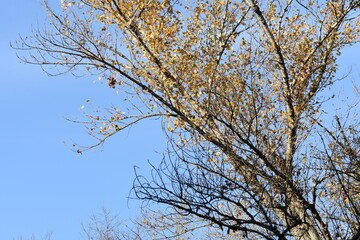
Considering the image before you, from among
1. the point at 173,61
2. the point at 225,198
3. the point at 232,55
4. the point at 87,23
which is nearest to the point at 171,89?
the point at 173,61

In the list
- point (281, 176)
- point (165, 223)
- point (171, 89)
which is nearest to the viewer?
point (281, 176)

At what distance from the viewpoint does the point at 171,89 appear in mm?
11047

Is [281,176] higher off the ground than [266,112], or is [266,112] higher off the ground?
[266,112]

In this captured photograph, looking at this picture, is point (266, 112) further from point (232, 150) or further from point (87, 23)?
point (87, 23)

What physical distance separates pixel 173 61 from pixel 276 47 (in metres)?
2.57

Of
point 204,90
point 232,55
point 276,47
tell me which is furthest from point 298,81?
point 204,90

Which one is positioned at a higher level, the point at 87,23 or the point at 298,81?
the point at 87,23

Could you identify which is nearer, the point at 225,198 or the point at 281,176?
the point at 225,198

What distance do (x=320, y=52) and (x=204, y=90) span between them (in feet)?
11.5

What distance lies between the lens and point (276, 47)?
36.8ft

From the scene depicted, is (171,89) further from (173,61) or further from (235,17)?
(235,17)

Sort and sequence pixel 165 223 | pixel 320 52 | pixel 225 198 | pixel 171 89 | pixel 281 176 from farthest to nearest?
pixel 320 52 < pixel 171 89 < pixel 165 223 < pixel 281 176 < pixel 225 198

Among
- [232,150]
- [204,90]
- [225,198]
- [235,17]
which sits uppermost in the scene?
[235,17]

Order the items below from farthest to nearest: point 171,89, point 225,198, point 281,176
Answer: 1. point 171,89
2. point 281,176
3. point 225,198
